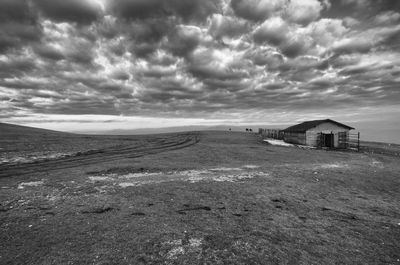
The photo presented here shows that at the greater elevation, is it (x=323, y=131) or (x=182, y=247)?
(x=323, y=131)

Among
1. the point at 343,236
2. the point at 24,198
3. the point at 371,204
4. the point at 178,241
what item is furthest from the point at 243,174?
the point at 24,198

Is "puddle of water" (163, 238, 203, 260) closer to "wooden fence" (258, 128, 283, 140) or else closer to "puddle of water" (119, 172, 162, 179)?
"puddle of water" (119, 172, 162, 179)

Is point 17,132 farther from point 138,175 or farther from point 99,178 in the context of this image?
point 138,175

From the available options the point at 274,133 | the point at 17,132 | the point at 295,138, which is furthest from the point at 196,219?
the point at 17,132

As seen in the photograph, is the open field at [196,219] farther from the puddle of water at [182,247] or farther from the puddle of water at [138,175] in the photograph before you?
the puddle of water at [138,175]

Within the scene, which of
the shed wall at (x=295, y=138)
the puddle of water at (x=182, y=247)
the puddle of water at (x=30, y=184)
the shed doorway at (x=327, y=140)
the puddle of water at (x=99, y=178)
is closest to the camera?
the puddle of water at (x=182, y=247)

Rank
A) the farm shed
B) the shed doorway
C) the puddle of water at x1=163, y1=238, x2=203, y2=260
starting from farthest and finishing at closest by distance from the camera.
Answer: the shed doorway
the farm shed
the puddle of water at x1=163, y1=238, x2=203, y2=260

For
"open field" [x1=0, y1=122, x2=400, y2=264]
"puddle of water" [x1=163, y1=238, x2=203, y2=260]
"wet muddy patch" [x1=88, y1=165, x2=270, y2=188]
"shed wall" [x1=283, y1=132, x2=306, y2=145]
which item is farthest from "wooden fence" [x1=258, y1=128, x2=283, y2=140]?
"puddle of water" [x1=163, y1=238, x2=203, y2=260]

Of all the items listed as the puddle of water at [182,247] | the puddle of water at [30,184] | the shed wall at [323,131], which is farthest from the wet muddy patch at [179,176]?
the shed wall at [323,131]

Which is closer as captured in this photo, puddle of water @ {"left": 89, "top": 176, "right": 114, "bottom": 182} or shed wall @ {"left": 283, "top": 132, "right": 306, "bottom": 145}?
puddle of water @ {"left": 89, "top": 176, "right": 114, "bottom": 182}

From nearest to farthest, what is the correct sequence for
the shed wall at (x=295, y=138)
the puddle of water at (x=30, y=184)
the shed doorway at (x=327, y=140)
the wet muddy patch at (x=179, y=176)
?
the puddle of water at (x=30, y=184) < the wet muddy patch at (x=179, y=176) < the shed doorway at (x=327, y=140) < the shed wall at (x=295, y=138)

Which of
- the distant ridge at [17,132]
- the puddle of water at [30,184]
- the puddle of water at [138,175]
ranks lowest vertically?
the puddle of water at [30,184]

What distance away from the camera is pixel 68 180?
13.7m

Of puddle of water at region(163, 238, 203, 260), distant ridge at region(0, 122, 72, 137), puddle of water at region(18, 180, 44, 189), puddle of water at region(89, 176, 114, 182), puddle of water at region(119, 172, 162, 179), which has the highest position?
distant ridge at region(0, 122, 72, 137)
